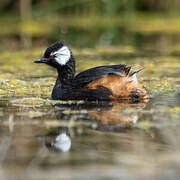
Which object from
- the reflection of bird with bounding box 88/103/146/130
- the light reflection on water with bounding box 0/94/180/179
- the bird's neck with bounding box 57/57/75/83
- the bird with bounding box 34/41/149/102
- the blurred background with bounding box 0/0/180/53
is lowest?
the light reflection on water with bounding box 0/94/180/179

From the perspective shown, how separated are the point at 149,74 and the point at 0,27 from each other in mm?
10793

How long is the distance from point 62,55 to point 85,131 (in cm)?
247

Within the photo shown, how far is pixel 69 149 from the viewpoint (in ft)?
15.4

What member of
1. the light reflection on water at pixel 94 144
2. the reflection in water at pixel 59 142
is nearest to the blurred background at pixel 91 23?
the light reflection on water at pixel 94 144

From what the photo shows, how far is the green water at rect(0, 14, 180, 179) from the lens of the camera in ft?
13.5

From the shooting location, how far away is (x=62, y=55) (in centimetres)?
757

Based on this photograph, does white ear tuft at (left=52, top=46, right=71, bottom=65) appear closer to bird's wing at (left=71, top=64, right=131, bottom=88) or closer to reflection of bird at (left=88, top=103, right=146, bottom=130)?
bird's wing at (left=71, top=64, right=131, bottom=88)

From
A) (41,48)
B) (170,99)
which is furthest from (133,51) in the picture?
(170,99)

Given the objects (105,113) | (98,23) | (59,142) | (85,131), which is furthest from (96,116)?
(98,23)

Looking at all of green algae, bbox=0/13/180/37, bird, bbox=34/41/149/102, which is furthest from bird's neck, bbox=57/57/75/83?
green algae, bbox=0/13/180/37

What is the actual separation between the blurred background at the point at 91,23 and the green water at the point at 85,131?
502cm

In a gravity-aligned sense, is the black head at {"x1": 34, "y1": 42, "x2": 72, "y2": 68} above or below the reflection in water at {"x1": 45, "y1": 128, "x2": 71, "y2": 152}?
above

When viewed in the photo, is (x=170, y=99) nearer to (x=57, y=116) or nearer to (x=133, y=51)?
(x=57, y=116)

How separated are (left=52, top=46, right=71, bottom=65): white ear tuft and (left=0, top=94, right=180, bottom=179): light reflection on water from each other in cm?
122
